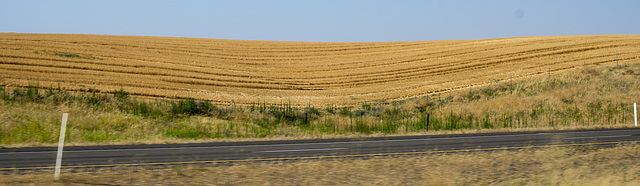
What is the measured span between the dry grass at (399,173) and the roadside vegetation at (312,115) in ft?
23.8

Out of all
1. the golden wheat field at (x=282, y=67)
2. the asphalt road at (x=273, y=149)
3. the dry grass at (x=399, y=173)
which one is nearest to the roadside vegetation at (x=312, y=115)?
the asphalt road at (x=273, y=149)

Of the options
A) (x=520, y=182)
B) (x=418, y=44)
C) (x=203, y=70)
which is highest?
(x=418, y=44)

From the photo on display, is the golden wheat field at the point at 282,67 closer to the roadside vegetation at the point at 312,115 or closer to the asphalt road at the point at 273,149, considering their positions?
the roadside vegetation at the point at 312,115

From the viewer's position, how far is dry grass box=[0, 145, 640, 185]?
1037 cm

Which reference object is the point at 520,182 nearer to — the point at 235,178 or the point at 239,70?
the point at 235,178

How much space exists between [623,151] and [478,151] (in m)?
3.96

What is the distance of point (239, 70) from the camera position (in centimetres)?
4853

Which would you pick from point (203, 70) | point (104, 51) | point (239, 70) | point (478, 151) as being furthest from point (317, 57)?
point (478, 151)

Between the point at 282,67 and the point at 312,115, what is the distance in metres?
25.9

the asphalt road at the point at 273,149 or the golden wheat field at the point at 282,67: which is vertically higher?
the golden wheat field at the point at 282,67

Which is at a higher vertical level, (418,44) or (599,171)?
(418,44)

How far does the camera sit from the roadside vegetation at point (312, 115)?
20672 millimetres

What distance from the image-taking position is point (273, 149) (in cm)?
1611

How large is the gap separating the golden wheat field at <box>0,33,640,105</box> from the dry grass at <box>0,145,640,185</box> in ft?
65.7
